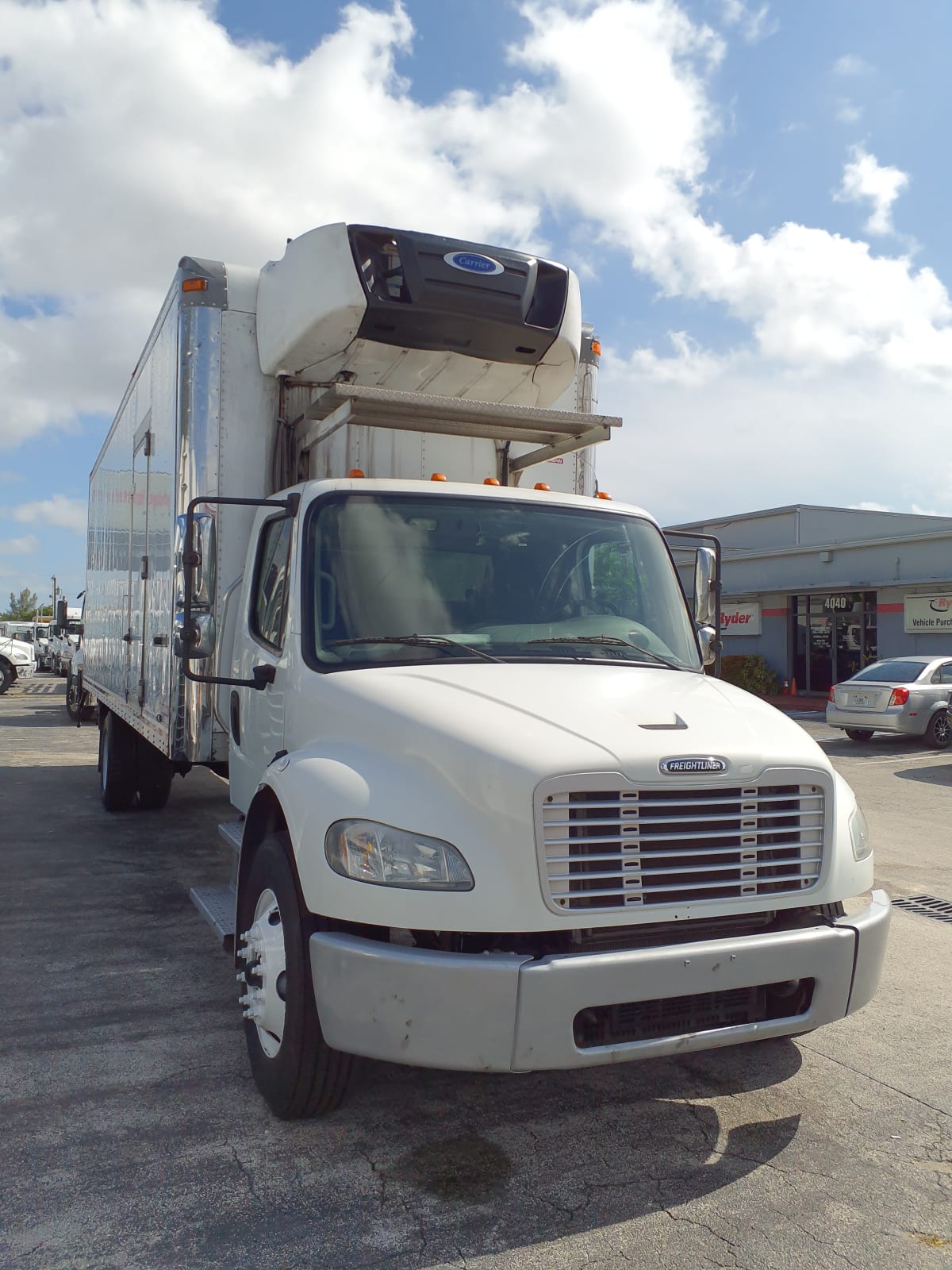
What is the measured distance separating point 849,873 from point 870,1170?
938 mm

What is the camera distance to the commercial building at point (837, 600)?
25.3 meters

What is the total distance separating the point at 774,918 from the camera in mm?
3496

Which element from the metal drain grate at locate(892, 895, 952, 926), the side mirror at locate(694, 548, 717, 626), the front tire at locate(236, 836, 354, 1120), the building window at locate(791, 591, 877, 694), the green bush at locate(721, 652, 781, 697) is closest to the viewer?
the front tire at locate(236, 836, 354, 1120)

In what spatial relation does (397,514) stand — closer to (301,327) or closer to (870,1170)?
(301,327)

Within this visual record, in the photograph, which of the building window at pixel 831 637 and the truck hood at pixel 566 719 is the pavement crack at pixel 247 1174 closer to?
the truck hood at pixel 566 719

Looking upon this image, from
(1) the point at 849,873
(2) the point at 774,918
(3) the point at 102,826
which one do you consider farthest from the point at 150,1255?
(3) the point at 102,826

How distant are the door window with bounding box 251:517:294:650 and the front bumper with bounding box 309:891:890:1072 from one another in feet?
5.31

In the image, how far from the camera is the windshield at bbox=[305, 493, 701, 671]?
4.11 metres

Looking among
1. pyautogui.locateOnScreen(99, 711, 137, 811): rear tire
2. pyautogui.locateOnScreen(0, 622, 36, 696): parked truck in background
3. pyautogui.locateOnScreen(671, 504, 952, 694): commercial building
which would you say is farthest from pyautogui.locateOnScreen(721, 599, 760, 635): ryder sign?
pyautogui.locateOnScreen(99, 711, 137, 811): rear tire

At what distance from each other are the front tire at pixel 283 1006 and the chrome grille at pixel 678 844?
0.91m

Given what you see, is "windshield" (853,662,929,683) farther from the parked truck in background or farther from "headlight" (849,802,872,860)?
the parked truck in background

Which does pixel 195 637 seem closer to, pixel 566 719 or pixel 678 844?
pixel 566 719

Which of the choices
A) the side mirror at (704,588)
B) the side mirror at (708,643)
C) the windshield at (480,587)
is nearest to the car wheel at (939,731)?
the side mirror at (704,588)

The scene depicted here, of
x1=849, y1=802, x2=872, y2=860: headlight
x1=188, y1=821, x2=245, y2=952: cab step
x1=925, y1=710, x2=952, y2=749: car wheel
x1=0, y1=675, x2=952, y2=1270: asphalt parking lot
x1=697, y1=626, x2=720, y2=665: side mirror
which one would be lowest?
x1=0, y1=675, x2=952, y2=1270: asphalt parking lot
